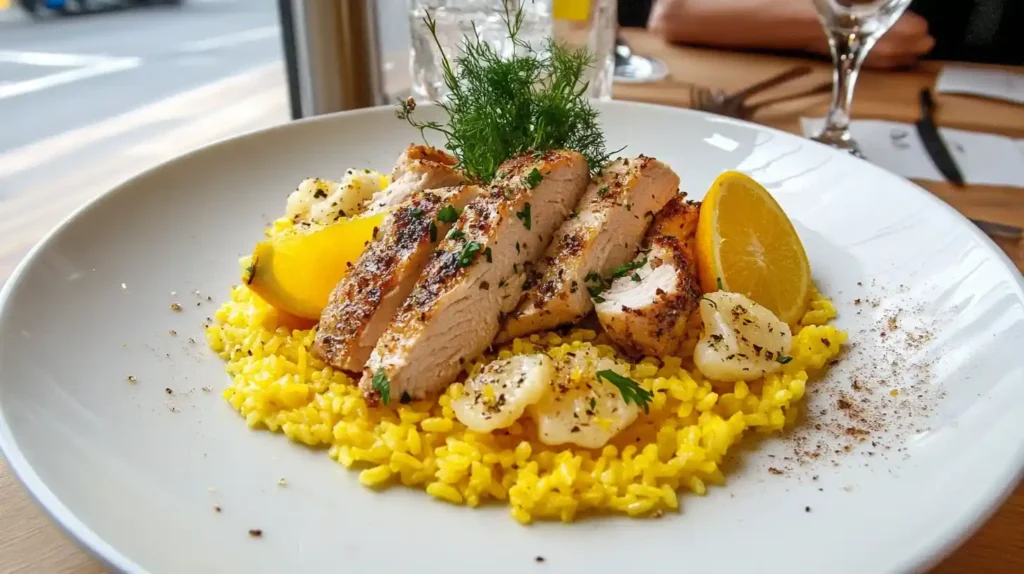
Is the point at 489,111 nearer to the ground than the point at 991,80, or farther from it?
farther from it

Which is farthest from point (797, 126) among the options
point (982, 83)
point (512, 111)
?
point (512, 111)

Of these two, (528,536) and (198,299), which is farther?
(198,299)

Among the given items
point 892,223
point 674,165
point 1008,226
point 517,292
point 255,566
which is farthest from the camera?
point 674,165

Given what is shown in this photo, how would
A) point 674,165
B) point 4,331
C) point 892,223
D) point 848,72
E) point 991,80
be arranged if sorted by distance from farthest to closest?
point 991,80 → point 848,72 → point 674,165 → point 892,223 → point 4,331

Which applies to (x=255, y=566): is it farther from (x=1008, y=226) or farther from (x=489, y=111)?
(x=1008, y=226)

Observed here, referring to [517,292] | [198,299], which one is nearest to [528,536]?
[517,292]

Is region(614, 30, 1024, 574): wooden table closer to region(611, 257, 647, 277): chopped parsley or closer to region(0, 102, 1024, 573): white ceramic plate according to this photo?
region(0, 102, 1024, 573): white ceramic plate

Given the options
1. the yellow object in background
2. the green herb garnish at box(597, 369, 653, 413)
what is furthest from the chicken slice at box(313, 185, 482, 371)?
the yellow object in background

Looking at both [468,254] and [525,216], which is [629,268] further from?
[468,254]
